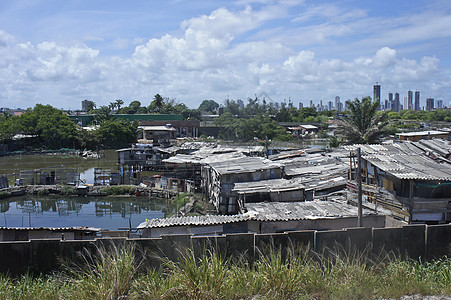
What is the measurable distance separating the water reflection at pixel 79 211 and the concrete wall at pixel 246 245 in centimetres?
1028

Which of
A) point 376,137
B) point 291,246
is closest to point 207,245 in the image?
point 291,246

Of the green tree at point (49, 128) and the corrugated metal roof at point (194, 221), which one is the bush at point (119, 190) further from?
the green tree at point (49, 128)

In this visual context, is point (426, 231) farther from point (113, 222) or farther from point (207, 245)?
point (113, 222)

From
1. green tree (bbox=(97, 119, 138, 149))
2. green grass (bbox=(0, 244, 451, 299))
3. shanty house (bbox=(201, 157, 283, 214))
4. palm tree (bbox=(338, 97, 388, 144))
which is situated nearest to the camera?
green grass (bbox=(0, 244, 451, 299))

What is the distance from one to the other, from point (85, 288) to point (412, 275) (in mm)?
4311

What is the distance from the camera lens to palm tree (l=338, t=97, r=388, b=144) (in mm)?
23781

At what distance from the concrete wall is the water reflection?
1028 centimetres

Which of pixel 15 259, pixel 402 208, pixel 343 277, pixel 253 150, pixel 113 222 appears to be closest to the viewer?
pixel 343 277

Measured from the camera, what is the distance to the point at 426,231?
20.0 ft

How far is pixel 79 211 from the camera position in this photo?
19016mm

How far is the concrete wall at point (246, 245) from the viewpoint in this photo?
5.73 meters

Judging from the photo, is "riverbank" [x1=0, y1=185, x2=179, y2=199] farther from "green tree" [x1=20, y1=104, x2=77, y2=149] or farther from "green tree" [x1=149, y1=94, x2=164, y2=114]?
"green tree" [x1=149, y1=94, x2=164, y2=114]

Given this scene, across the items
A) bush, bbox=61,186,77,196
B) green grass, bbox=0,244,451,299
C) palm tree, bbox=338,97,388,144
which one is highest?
palm tree, bbox=338,97,388,144

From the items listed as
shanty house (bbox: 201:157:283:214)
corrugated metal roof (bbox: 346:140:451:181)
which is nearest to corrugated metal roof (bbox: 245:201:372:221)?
corrugated metal roof (bbox: 346:140:451:181)
